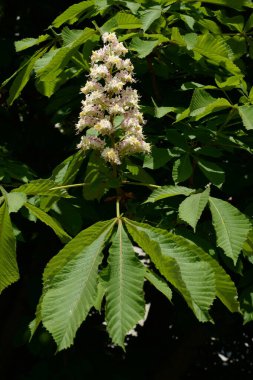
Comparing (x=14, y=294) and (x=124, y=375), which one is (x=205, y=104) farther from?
(x=14, y=294)

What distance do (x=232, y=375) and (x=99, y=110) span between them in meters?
2.18

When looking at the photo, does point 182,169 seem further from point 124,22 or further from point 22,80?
point 22,80

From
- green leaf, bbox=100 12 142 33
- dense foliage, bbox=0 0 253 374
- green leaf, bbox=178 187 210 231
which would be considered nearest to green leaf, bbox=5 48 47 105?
dense foliage, bbox=0 0 253 374

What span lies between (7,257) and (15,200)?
0.50 ft

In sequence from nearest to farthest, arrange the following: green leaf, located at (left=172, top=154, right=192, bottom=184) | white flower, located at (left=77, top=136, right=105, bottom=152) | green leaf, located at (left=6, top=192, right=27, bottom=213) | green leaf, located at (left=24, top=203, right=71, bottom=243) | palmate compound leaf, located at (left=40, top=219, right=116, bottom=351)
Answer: palmate compound leaf, located at (left=40, top=219, right=116, bottom=351), green leaf, located at (left=6, top=192, right=27, bottom=213), green leaf, located at (left=24, top=203, right=71, bottom=243), white flower, located at (left=77, top=136, right=105, bottom=152), green leaf, located at (left=172, top=154, right=192, bottom=184)

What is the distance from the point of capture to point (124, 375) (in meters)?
2.74

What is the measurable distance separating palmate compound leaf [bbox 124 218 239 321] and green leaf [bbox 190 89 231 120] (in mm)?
459

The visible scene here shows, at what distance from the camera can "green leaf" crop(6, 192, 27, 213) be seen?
128cm

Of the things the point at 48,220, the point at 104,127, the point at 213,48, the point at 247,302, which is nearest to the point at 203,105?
the point at 213,48

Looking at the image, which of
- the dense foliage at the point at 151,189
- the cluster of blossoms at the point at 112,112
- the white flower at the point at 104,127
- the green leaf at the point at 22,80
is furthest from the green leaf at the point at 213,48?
the green leaf at the point at 22,80

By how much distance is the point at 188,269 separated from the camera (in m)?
1.14

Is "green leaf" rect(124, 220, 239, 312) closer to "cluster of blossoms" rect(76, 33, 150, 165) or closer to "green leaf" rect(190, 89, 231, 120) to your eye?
"cluster of blossoms" rect(76, 33, 150, 165)

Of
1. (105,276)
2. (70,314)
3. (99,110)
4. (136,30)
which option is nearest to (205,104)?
(99,110)

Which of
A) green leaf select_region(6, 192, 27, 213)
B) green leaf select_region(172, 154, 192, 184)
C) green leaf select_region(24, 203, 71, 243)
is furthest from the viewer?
green leaf select_region(172, 154, 192, 184)
